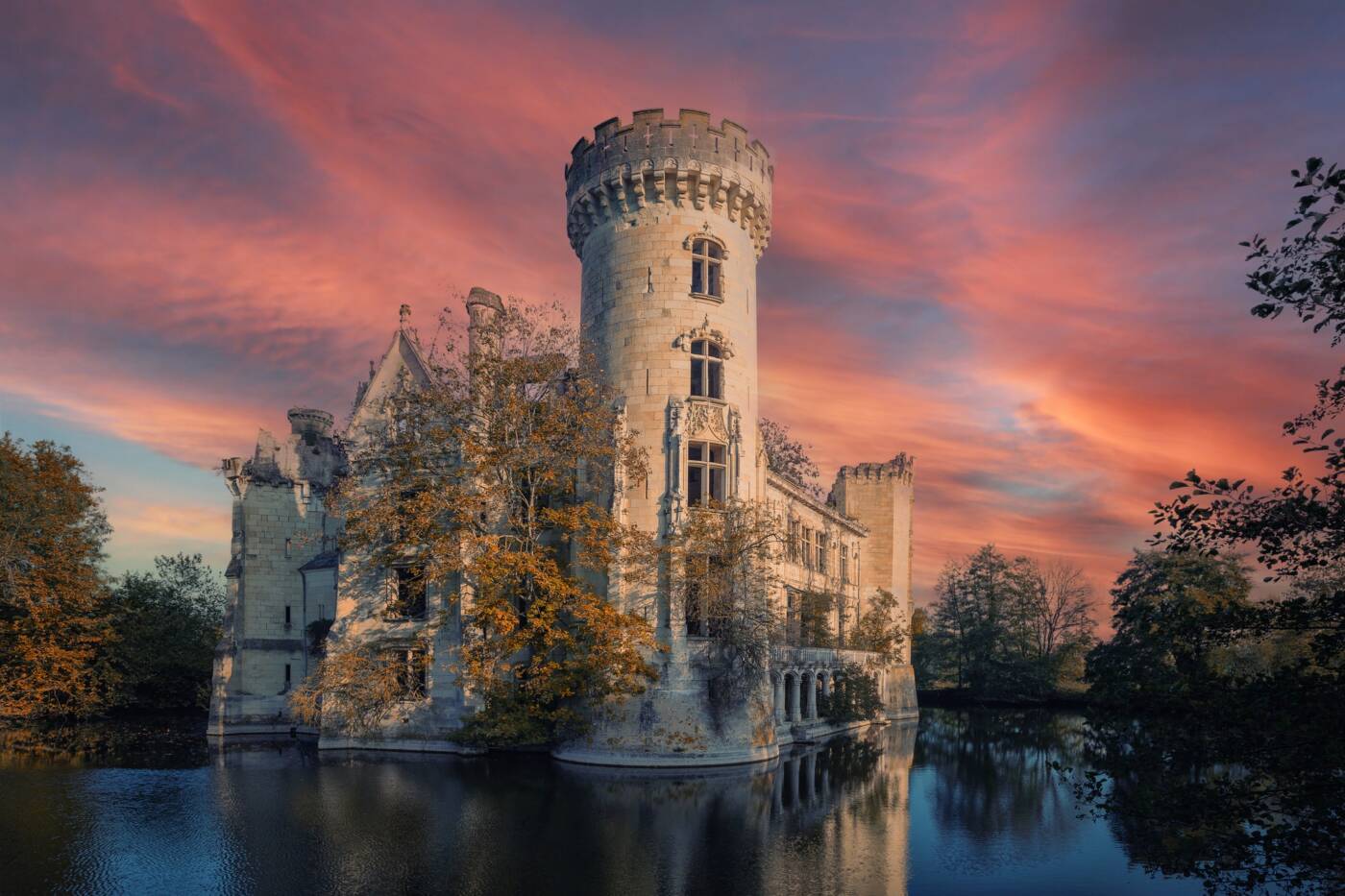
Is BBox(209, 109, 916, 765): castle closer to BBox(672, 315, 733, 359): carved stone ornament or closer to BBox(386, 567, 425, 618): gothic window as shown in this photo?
BBox(672, 315, 733, 359): carved stone ornament

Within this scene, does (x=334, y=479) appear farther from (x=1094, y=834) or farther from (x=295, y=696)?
(x=1094, y=834)

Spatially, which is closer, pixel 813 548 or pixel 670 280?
pixel 670 280

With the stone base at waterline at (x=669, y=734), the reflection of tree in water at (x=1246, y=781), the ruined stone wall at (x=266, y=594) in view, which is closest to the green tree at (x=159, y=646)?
the ruined stone wall at (x=266, y=594)

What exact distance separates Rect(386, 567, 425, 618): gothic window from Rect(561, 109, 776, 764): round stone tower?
9546mm

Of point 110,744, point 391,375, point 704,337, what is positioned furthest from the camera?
point 391,375

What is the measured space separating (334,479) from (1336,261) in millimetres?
45077

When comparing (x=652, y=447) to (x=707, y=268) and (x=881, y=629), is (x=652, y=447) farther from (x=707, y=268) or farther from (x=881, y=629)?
(x=881, y=629)

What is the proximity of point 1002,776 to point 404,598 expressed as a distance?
24.5 metres

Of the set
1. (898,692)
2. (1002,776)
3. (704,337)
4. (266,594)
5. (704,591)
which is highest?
(704,337)

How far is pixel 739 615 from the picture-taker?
102 feet

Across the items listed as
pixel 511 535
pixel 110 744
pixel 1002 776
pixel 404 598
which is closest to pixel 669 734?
pixel 511 535

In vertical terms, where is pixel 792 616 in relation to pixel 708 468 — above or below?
below

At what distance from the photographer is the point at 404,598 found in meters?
35.4

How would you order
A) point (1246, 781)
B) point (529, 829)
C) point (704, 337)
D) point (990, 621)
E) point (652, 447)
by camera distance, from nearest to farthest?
point (1246, 781) → point (529, 829) → point (652, 447) → point (704, 337) → point (990, 621)
